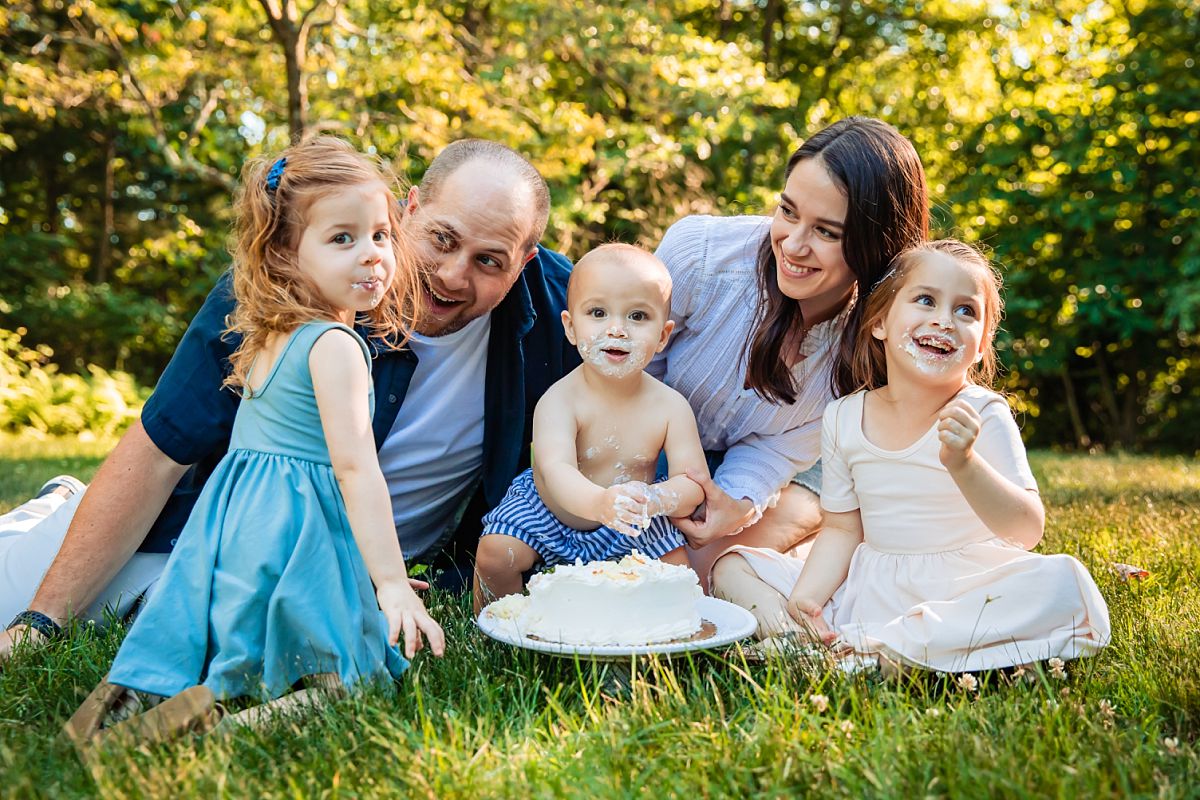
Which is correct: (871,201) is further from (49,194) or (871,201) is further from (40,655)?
(49,194)

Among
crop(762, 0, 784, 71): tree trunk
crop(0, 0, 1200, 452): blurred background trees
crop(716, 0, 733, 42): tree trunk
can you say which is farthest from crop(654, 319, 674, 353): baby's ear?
crop(716, 0, 733, 42): tree trunk

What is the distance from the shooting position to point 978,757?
5.49 feet

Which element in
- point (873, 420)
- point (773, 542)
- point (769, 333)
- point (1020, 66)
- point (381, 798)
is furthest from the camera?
point (1020, 66)

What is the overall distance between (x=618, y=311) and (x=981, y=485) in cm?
106

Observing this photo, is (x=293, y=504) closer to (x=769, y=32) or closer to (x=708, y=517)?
(x=708, y=517)

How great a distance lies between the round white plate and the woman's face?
39.7 inches

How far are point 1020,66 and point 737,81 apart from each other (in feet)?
20.1

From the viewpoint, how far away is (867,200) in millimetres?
2848

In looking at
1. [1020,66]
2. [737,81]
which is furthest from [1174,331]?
[737,81]

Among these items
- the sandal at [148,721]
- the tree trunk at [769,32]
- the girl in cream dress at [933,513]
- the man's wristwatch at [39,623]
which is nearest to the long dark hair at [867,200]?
the girl in cream dress at [933,513]

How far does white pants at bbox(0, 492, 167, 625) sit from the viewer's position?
279 cm

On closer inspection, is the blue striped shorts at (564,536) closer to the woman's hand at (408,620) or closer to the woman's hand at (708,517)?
the woman's hand at (708,517)

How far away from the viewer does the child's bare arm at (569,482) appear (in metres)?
2.59

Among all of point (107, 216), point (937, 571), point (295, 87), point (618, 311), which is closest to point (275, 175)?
point (618, 311)
